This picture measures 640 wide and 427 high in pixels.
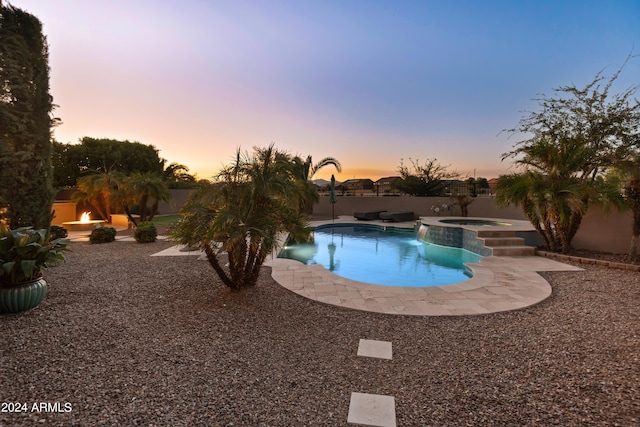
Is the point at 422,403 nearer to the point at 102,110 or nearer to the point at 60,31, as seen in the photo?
the point at 60,31

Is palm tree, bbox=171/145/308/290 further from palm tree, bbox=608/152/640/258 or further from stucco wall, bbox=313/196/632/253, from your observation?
stucco wall, bbox=313/196/632/253

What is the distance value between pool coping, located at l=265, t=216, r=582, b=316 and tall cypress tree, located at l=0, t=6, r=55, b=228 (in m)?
6.57

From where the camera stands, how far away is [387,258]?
8750 mm

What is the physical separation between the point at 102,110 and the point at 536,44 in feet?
56.7

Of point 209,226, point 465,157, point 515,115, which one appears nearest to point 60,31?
point 209,226

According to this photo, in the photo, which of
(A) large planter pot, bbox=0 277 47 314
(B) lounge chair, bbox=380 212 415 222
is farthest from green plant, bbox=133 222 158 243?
(B) lounge chair, bbox=380 212 415 222

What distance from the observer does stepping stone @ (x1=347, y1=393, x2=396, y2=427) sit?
198cm

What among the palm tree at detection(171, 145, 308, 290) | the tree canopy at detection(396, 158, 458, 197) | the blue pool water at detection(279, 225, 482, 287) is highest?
the tree canopy at detection(396, 158, 458, 197)

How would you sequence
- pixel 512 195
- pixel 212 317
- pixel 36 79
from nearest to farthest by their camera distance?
1. pixel 212 317
2. pixel 36 79
3. pixel 512 195

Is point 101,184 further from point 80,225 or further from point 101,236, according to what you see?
point 101,236

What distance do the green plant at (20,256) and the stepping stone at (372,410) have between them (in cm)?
422

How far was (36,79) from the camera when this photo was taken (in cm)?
716

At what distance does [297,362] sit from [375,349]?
0.85 meters

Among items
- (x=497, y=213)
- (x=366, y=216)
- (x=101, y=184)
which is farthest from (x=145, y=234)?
(x=497, y=213)
